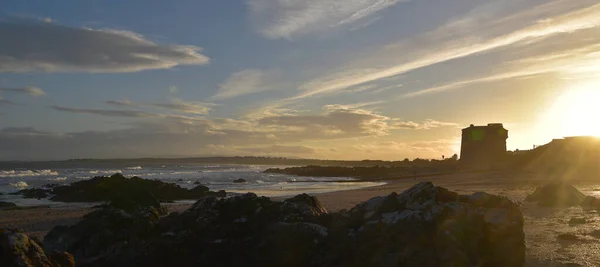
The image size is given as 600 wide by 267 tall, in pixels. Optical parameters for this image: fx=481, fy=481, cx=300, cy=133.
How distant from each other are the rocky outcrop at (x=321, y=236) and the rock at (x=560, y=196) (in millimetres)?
9178

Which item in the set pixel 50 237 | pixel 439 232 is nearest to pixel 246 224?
pixel 439 232

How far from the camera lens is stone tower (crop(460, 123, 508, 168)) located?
152 feet

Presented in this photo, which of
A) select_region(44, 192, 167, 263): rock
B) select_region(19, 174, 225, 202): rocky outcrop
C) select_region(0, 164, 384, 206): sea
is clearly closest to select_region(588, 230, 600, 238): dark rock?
select_region(44, 192, 167, 263): rock

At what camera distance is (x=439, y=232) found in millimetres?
7145

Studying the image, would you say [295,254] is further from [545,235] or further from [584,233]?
[584,233]

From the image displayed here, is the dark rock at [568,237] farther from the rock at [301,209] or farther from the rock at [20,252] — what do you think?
the rock at [20,252]

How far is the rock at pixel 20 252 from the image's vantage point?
18.6 ft

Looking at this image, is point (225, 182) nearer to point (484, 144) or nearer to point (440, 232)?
point (484, 144)

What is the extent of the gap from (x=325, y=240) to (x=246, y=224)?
4.58 feet

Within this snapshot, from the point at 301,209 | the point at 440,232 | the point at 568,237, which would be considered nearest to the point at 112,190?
the point at 301,209

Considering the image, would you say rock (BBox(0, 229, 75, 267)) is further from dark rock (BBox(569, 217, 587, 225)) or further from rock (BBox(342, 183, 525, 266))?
dark rock (BBox(569, 217, 587, 225))

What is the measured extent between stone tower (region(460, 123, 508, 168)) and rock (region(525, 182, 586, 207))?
100.0 feet

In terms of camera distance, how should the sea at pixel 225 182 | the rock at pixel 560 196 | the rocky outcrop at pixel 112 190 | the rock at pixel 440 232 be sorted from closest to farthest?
1. the rock at pixel 440 232
2. the rock at pixel 560 196
3. the rocky outcrop at pixel 112 190
4. the sea at pixel 225 182

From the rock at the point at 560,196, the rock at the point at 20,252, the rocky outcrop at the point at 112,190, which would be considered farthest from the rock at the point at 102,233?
the rocky outcrop at the point at 112,190
